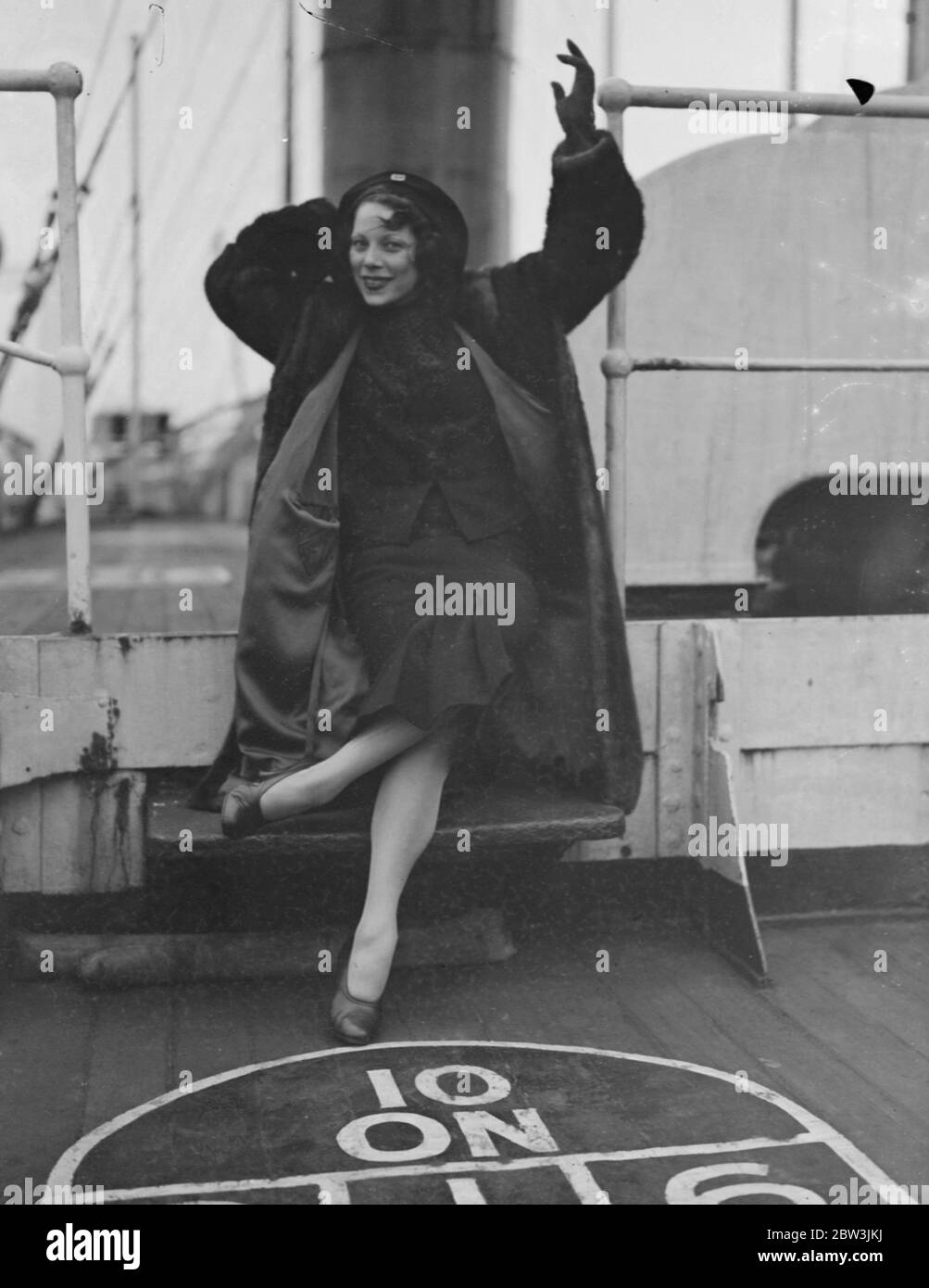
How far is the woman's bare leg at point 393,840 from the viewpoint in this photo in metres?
3.24

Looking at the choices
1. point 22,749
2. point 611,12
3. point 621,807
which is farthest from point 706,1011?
point 611,12

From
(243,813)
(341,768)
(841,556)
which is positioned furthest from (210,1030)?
(841,556)

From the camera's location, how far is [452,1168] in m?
2.56

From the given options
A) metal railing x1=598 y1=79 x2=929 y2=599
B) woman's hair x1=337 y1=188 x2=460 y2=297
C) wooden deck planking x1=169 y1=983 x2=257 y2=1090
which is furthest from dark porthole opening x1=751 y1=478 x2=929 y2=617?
wooden deck planking x1=169 y1=983 x2=257 y2=1090

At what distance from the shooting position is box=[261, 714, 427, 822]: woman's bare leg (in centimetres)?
328

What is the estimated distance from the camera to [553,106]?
3.46m

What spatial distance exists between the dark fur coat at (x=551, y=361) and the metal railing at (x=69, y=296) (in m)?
0.33

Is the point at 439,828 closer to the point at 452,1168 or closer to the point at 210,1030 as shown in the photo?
the point at 210,1030

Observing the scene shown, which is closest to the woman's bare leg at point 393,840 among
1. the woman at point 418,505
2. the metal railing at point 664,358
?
the woman at point 418,505

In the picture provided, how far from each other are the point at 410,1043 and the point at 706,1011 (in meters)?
0.71

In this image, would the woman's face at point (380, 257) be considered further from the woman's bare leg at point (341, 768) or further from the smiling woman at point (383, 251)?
the woman's bare leg at point (341, 768)

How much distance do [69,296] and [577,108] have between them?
129 cm

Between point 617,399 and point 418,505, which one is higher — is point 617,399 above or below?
above
